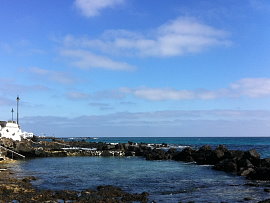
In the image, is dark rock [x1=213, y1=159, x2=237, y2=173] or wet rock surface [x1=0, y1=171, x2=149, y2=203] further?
dark rock [x1=213, y1=159, x2=237, y2=173]

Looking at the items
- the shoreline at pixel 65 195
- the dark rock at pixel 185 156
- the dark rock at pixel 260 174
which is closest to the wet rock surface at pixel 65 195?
the shoreline at pixel 65 195

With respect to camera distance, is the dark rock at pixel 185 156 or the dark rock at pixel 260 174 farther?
the dark rock at pixel 185 156

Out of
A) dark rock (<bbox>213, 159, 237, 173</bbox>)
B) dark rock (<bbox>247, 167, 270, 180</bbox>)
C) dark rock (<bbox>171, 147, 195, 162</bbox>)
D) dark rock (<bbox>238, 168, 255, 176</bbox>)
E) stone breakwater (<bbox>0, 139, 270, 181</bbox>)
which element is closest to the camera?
dark rock (<bbox>247, 167, 270, 180</bbox>)

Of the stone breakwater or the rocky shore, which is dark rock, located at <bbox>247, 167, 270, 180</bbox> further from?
the rocky shore

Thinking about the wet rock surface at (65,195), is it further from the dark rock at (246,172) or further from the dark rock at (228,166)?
the dark rock at (228,166)

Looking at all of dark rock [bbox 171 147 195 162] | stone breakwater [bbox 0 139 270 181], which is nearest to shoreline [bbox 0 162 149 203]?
stone breakwater [bbox 0 139 270 181]

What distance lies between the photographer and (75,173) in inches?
1935

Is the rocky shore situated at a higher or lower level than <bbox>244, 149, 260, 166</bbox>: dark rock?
lower

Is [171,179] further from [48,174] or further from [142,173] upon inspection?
[48,174]

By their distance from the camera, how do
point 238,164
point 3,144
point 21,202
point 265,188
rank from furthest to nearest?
point 3,144
point 238,164
point 265,188
point 21,202

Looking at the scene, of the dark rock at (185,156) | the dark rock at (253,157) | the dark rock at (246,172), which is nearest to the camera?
the dark rock at (246,172)

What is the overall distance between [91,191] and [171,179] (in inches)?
555

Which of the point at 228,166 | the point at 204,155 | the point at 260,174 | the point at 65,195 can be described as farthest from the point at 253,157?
the point at 65,195

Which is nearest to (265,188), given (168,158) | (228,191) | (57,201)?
(228,191)
